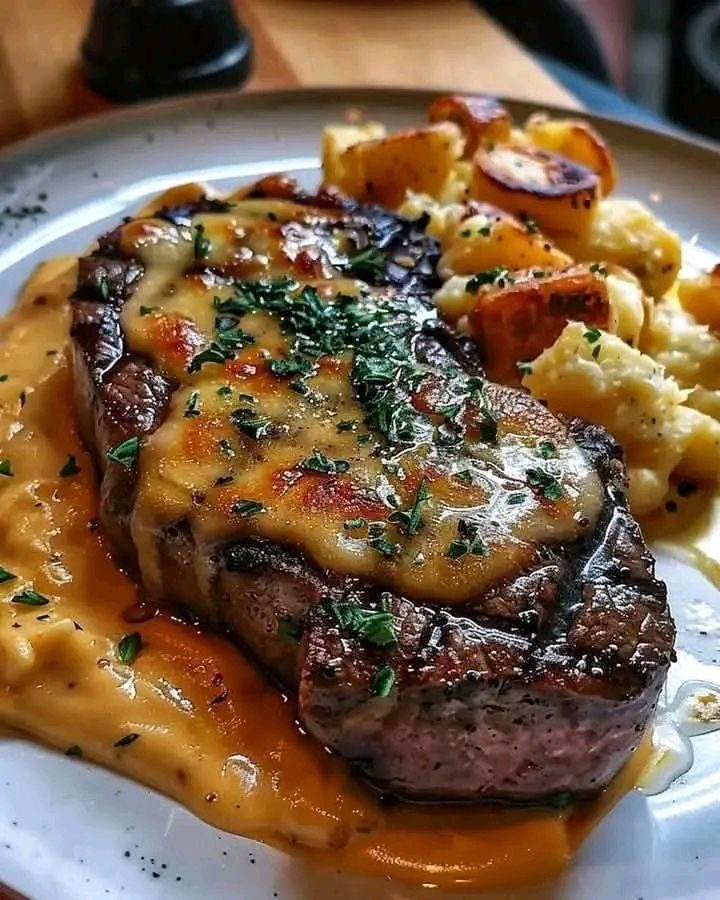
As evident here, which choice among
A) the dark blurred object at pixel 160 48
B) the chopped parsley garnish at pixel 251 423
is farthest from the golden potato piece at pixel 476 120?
the chopped parsley garnish at pixel 251 423

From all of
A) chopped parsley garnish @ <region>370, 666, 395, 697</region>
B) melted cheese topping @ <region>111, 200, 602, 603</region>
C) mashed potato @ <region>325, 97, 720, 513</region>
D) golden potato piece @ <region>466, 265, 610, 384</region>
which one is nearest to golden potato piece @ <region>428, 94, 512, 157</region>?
mashed potato @ <region>325, 97, 720, 513</region>

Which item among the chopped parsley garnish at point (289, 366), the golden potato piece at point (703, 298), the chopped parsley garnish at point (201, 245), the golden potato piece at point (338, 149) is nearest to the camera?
the chopped parsley garnish at point (289, 366)

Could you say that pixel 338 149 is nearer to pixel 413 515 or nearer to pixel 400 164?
pixel 400 164

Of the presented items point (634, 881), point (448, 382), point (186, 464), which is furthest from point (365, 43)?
point (634, 881)

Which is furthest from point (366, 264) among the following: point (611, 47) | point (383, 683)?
point (611, 47)

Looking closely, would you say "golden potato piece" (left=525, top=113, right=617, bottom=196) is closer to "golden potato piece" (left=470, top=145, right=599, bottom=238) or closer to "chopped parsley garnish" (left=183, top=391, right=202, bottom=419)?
"golden potato piece" (left=470, top=145, right=599, bottom=238)

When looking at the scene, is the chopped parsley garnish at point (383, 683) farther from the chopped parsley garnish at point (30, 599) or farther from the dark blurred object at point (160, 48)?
the dark blurred object at point (160, 48)
